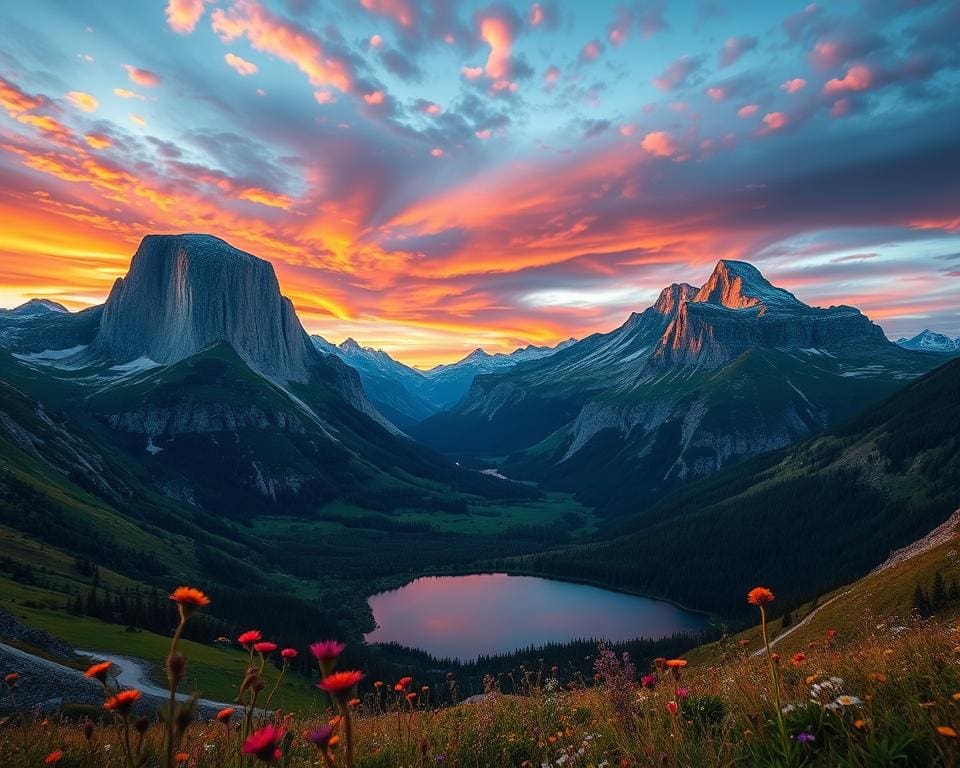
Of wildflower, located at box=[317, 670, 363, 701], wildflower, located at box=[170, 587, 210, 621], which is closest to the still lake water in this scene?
wildflower, located at box=[170, 587, 210, 621]

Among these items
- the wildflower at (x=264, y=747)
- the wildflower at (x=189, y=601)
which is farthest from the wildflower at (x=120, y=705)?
the wildflower at (x=264, y=747)

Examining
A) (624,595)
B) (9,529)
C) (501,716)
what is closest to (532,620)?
(624,595)

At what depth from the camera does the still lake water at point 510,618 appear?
150 metres

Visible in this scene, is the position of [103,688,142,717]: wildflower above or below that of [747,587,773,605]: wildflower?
below

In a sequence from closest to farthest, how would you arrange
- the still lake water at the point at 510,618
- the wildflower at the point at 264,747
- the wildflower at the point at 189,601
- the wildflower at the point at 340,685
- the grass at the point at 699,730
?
the wildflower at the point at 264,747 → the wildflower at the point at 340,685 → the wildflower at the point at 189,601 → the grass at the point at 699,730 → the still lake water at the point at 510,618

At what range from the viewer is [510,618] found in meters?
170

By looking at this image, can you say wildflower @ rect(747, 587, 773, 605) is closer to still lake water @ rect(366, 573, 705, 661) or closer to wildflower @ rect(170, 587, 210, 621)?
wildflower @ rect(170, 587, 210, 621)

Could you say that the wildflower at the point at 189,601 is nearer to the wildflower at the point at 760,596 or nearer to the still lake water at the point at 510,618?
the wildflower at the point at 760,596

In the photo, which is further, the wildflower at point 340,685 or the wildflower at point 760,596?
the wildflower at point 760,596

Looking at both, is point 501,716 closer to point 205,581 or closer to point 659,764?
point 659,764

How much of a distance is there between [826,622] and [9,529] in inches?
Answer: 5417

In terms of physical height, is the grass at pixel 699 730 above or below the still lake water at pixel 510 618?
above

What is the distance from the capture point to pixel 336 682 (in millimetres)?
3174

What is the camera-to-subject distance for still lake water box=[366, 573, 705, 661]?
5910 inches
